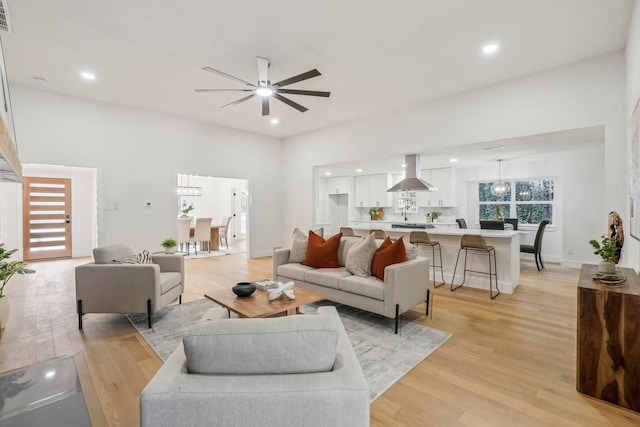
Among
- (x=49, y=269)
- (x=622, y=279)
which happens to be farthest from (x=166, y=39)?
(x=49, y=269)

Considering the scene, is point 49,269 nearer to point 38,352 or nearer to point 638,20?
point 38,352

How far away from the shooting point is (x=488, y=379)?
2275mm

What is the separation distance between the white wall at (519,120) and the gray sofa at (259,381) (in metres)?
3.15

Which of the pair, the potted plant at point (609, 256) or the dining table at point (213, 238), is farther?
the dining table at point (213, 238)

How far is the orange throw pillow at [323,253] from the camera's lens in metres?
4.00

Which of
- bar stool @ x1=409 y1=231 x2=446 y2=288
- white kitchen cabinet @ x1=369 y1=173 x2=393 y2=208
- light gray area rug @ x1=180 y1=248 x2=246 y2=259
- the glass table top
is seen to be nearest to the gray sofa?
the glass table top

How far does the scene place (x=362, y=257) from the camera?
139 inches

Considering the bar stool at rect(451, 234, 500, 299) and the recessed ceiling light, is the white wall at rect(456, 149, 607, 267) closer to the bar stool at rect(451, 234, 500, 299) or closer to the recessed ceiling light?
the bar stool at rect(451, 234, 500, 299)

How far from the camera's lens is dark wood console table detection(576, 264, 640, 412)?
194cm

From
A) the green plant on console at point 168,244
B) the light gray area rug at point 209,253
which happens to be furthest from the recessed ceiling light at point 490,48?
the light gray area rug at point 209,253

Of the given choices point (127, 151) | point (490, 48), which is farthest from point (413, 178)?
point (127, 151)

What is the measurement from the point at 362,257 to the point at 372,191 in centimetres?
614

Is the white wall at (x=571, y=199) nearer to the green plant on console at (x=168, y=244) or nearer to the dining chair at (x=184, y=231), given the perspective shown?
the green plant on console at (x=168, y=244)

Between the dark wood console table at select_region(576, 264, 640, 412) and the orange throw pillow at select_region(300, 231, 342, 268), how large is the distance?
249 centimetres
